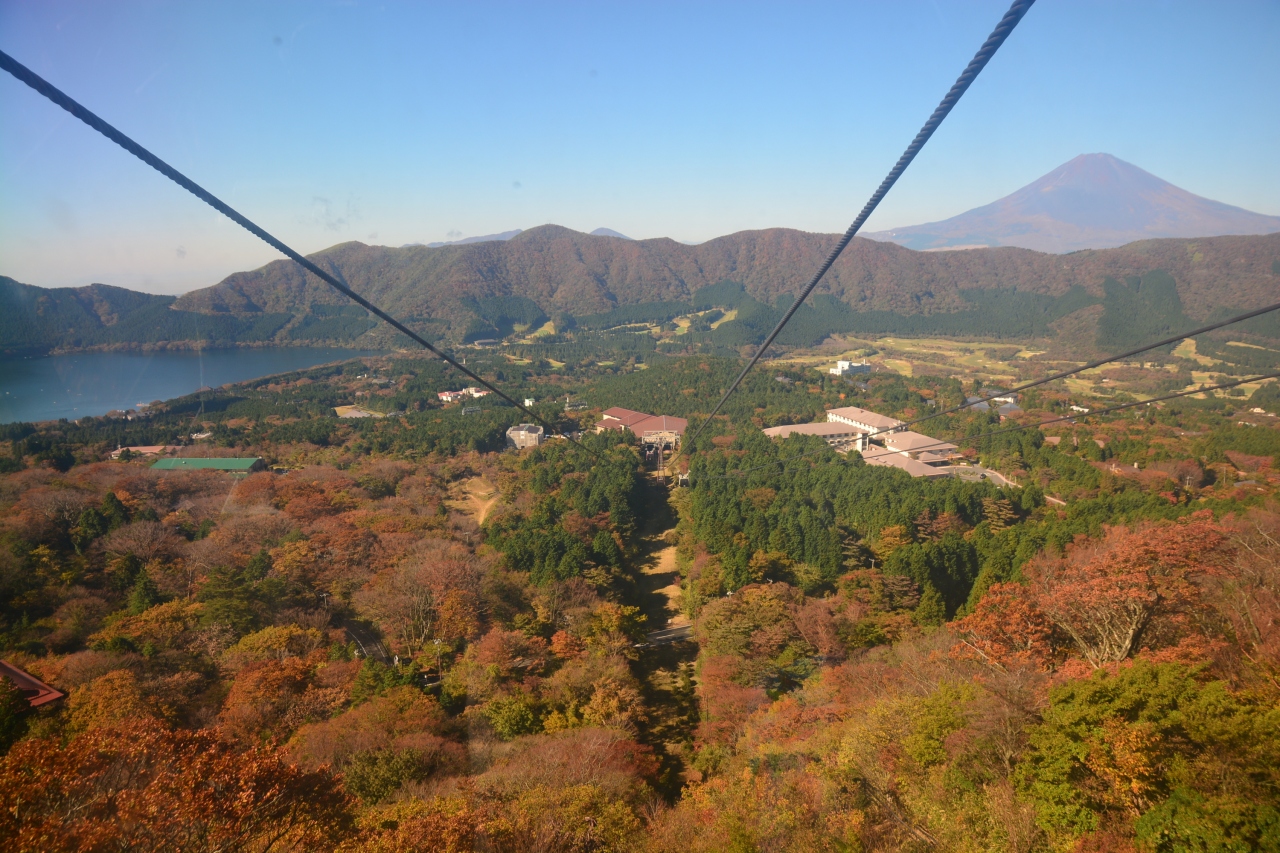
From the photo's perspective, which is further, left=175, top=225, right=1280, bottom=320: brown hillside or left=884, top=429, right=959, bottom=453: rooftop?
left=175, top=225, right=1280, bottom=320: brown hillside

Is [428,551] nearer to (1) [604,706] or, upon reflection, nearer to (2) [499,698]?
(2) [499,698]

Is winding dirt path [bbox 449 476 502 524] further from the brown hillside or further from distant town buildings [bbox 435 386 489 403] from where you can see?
the brown hillside

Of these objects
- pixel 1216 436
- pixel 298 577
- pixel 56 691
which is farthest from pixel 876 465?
pixel 56 691

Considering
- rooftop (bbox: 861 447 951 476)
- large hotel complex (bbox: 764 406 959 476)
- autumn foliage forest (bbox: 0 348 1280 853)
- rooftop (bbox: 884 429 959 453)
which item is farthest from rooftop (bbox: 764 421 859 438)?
autumn foliage forest (bbox: 0 348 1280 853)

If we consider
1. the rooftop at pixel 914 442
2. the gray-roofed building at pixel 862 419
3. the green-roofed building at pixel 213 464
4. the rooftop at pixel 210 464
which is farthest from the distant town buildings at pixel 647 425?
the rooftop at pixel 210 464

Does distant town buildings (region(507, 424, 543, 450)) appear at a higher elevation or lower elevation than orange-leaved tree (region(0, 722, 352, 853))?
lower

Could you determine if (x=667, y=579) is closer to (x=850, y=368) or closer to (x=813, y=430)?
(x=813, y=430)

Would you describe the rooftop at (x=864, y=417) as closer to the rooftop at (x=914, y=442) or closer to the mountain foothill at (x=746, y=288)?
the rooftop at (x=914, y=442)
